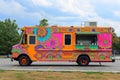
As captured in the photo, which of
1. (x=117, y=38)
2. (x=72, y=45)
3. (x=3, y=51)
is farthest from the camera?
(x=117, y=38)

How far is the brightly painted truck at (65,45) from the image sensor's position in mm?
24891

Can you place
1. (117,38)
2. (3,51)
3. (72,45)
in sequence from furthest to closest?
(117,38) < (3,51) < (72,45)

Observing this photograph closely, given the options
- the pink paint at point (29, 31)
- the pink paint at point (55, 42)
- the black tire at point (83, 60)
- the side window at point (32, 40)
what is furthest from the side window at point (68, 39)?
the pink paint at point (29, 31)

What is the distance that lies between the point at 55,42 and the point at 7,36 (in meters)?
51.0

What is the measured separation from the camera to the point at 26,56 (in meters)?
25.0

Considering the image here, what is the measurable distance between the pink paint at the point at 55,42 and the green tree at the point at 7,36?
48.2 meters

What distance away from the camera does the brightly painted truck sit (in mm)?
24891

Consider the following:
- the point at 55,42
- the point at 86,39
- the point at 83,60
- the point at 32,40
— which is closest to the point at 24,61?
A: the point at 32,40

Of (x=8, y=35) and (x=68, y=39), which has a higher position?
(x=8, y=35)

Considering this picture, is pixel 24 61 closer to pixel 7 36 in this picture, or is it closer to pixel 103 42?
pixel 103 42

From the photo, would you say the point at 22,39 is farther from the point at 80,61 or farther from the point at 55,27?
the point at 80,61

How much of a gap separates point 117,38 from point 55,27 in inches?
2731

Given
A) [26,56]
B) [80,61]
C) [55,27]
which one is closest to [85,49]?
[80,61]

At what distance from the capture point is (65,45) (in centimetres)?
2498
